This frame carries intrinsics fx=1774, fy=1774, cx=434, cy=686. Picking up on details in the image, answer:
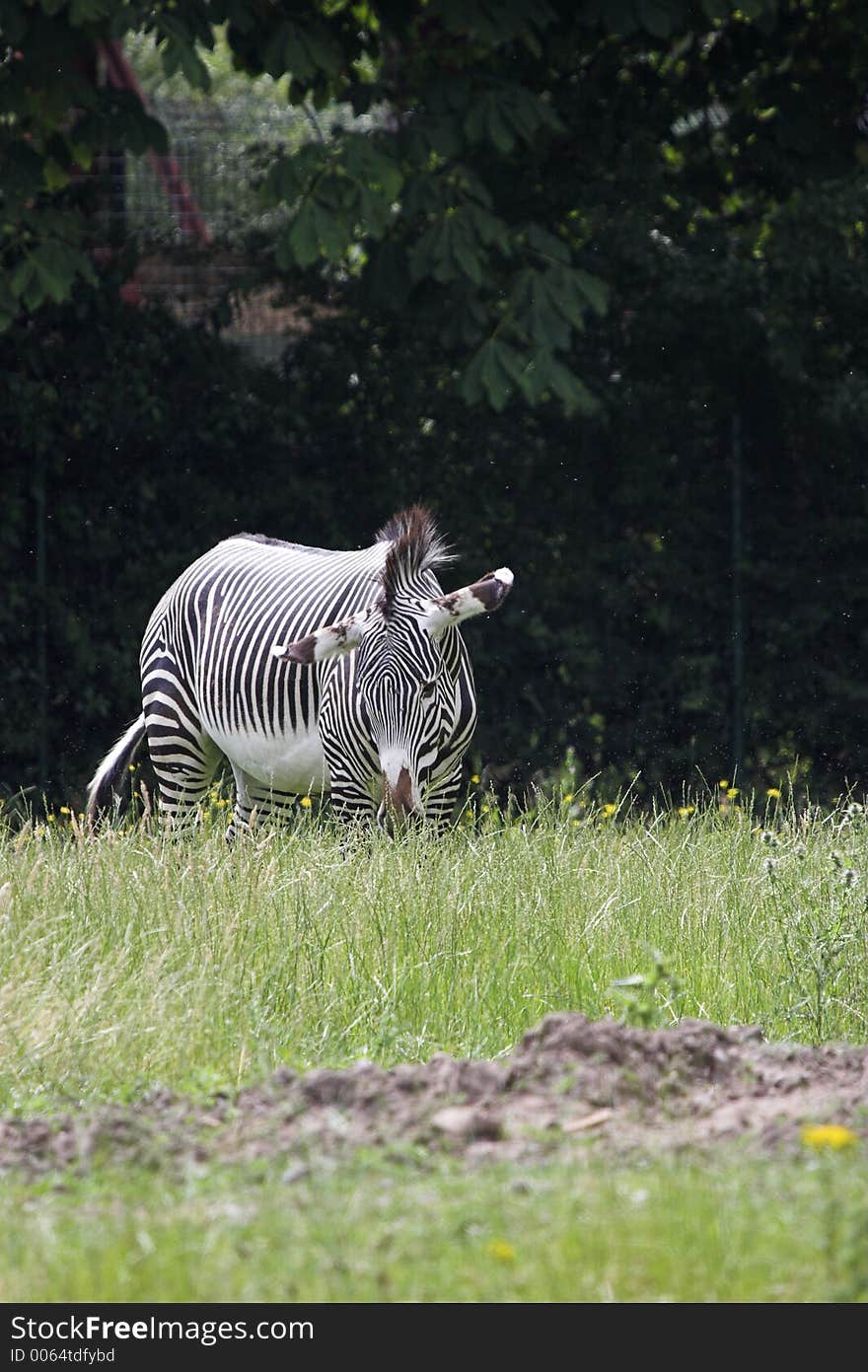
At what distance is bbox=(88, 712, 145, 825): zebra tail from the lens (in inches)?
352

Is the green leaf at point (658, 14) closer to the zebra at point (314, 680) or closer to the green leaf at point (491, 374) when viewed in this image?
the green leaf at point (491, 374)

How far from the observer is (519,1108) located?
4.00 meters

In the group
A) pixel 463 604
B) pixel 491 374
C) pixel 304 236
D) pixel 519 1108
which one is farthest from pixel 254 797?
pixel 519 1108

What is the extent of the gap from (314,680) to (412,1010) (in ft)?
9.39

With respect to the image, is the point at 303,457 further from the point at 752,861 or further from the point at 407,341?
the point at 752,861

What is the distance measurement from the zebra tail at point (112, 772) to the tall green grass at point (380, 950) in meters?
1.83

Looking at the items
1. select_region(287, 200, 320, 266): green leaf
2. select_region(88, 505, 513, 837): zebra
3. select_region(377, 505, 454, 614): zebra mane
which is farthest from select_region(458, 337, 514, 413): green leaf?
select_region(377, 505, 454, 614): zebra mane

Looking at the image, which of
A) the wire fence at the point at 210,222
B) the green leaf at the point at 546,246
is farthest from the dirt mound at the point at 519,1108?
the wire fence at the point at 210,222

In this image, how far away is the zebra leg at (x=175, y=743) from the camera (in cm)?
928

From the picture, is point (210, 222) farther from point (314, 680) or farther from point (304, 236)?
point (314, 680)

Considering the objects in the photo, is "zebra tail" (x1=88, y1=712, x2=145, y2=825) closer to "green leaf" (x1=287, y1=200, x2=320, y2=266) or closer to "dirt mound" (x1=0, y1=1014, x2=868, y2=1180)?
"green leaf" (x1=287, y1=200, x2=320, y2=266)

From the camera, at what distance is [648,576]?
38.2ft

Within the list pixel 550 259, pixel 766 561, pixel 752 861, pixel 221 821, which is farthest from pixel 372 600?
pixel 766 561

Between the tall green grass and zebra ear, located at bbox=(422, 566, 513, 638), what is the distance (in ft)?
3.16
